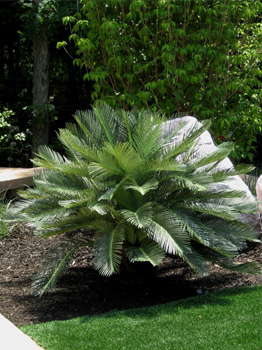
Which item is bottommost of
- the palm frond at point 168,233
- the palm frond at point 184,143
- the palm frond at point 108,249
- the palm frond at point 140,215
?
the palm frond at point 108,249

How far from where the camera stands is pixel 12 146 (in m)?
9.52

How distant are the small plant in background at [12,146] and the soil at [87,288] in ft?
13.4

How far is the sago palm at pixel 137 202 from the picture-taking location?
14.5ft

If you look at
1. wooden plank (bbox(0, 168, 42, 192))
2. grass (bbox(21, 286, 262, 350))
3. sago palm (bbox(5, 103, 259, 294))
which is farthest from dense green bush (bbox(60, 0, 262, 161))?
grass (bbox(21, 286, 262, 350))

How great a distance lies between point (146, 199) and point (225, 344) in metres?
1.48

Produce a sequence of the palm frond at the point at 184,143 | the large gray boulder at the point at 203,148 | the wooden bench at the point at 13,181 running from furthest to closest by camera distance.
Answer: the wooden bench at the point at 13,181, the large gray boulder at the point at 203,148, the palm frond at the point at 184,143

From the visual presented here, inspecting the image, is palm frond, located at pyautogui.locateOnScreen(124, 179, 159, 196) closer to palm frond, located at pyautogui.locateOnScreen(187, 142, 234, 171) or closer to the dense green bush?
palm frond, located at pyautogui.locateOnScreen(187, 142, 234, 171)

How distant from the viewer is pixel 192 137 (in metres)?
4.86

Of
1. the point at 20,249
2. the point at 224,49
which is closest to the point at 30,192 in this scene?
the point at 20,249

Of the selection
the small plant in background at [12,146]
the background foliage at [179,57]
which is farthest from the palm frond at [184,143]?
the small plant in background at [12,146]

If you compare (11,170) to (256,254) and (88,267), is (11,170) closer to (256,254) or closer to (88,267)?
(88,267)

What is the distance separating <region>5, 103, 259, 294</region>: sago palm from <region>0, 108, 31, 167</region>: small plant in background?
470 centimetres

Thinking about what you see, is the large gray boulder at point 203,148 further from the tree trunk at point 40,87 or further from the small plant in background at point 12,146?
the tree trunk at point 40,87

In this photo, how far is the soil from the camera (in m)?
4.51
